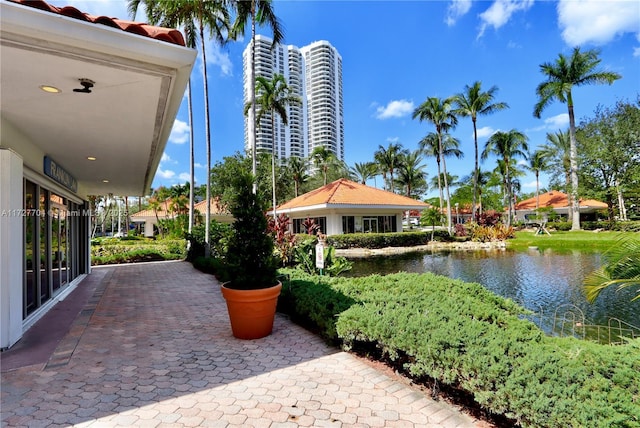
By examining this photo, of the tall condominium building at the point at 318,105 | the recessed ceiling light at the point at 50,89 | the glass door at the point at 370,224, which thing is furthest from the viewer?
the tall condominium building at the point at 318,105

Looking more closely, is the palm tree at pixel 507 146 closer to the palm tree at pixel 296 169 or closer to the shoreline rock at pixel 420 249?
the shoreline rock at pixel 420 249

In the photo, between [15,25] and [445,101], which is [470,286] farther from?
[445,101]

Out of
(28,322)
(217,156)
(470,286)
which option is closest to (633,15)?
(470,286)

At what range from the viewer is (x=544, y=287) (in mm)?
9406

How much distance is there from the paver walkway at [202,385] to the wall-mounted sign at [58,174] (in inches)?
125

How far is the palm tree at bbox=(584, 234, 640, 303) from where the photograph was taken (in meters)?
3.68

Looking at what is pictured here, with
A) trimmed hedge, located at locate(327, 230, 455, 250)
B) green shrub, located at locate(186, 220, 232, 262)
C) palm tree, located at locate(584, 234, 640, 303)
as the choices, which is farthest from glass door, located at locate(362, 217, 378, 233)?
palm tree, located at locate(584, 234, 640, 303)

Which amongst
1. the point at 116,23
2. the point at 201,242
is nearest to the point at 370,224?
the point at 201,242

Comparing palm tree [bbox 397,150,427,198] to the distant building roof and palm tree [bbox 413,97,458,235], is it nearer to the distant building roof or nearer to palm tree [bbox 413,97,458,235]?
palm tree [bbox 413,97,458,235]

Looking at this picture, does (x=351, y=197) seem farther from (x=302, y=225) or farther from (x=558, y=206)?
(x=558, y=206)

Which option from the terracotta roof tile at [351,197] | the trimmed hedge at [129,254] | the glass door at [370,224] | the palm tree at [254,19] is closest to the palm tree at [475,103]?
the terracotta roof tile at [351,197]

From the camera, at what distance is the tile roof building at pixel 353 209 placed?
22266mm

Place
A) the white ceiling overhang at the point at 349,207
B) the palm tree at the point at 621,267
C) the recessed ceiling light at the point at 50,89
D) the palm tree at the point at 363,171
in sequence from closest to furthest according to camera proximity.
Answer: the recessed ceiling light at the point at 50,89, the palm tree at the point at 621,267, the white ceiling overhang at the point at 349,207, the palm tree at the point at 363,171

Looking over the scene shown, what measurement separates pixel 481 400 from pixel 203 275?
1003 centimetres
